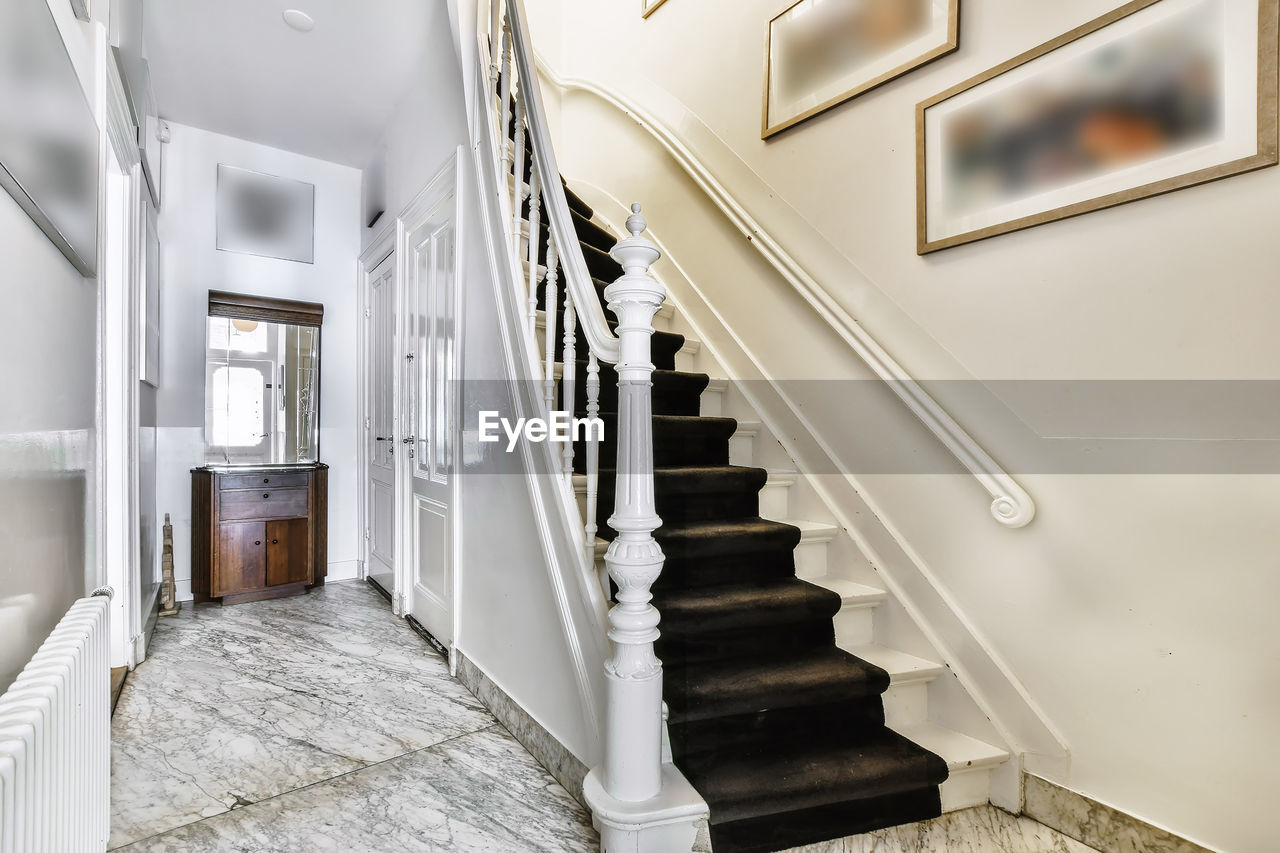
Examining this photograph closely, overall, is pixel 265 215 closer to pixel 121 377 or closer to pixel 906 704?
pixel 121 377

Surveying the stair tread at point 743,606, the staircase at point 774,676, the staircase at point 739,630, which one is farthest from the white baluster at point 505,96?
the stair tread at point 743,606

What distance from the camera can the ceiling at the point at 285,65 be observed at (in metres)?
2.87

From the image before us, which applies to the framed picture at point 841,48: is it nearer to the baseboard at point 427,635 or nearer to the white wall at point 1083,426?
the white wall at point 1083,426

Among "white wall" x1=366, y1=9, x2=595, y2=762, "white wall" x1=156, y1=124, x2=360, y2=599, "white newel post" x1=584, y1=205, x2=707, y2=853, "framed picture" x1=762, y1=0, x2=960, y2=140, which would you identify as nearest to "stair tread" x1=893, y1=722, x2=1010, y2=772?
"white newel post" x1=584, y1=205, x2=707, y2=853

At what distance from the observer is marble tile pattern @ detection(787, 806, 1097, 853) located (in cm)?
152

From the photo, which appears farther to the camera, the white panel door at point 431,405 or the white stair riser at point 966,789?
the white panel door at point 431,405

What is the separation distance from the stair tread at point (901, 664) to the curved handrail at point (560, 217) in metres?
1.23

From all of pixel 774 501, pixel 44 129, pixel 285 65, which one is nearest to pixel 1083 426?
pixel 774 501

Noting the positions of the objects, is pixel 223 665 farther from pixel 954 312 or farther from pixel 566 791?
pixel 954 312

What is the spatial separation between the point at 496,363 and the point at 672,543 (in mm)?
952

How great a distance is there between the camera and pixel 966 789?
66.4 inches

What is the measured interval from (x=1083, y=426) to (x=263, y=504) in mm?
4000

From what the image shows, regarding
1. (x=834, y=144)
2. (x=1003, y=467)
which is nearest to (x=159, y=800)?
(x=1003, y=467)

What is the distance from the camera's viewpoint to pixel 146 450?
10.2 ft
